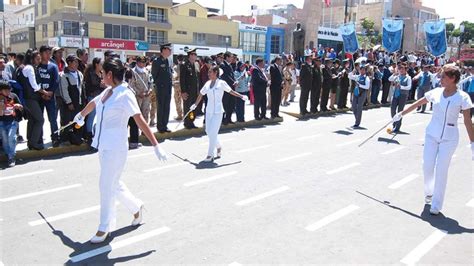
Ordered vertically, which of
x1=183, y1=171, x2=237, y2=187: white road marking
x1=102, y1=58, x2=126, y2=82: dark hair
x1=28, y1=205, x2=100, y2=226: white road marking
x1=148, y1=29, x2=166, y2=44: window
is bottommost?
x1=28, y1=205, x2=100, y2=226: white road marking

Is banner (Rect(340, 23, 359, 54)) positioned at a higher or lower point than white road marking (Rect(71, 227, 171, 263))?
higher

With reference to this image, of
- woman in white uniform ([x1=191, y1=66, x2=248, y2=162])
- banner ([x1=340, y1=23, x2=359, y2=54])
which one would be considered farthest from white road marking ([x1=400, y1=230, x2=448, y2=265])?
banner ([x1=340, y1=23, x2=359, y2=54])

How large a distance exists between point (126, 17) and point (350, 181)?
4892 centimetres

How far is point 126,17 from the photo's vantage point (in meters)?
52.0

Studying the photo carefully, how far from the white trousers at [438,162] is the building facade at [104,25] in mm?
44013

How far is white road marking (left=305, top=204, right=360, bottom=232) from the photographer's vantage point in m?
5.40

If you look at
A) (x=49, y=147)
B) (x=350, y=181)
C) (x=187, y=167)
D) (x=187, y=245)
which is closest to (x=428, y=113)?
(x=350, y=181)

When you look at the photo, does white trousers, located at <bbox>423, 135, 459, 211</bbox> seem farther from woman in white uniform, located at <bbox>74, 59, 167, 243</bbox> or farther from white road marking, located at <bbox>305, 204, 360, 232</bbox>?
woman in white uniform, located at <bbox>74, 59, 167, 243</bbox>

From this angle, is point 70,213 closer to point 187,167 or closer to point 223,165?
point 187,167

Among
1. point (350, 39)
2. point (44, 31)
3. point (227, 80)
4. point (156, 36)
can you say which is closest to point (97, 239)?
point (227, 80)

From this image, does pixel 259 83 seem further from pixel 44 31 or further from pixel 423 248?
pixel 44 31

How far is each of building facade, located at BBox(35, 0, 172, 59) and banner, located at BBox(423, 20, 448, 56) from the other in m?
32.5

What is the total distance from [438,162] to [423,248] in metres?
1.61

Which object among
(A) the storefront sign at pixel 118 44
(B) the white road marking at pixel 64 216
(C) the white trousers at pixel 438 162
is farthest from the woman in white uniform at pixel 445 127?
(A) the storefront sign at pixel 118 44
